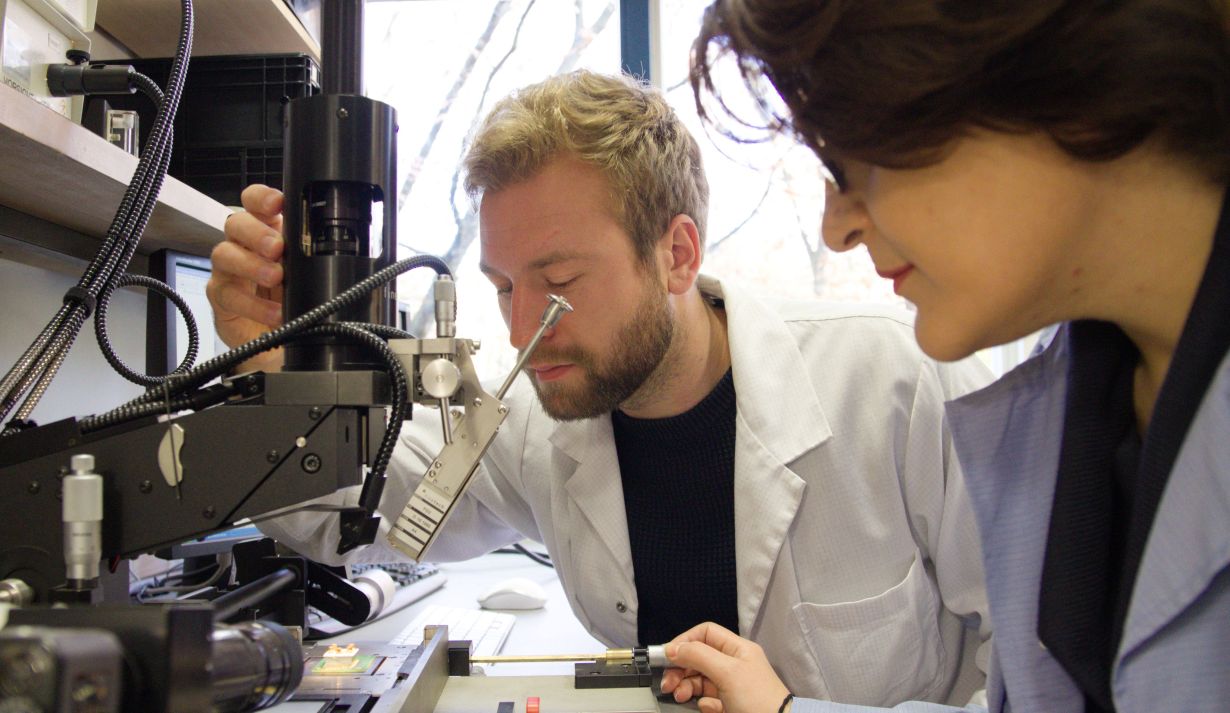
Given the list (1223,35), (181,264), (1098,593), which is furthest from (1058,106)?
(181,264)

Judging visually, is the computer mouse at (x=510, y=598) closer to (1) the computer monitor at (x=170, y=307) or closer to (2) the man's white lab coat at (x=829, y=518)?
(2) the man's white lab coat at (x=829, y=518)

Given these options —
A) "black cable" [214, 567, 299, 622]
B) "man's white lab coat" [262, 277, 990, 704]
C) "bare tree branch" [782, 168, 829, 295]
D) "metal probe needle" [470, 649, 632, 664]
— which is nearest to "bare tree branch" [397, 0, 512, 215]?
"bare tree branch" [782, 168, 829, 295]

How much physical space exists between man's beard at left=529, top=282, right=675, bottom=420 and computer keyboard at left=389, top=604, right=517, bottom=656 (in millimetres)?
425

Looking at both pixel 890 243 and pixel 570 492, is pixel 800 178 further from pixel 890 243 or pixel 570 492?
pixel 890 243

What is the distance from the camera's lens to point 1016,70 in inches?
22.2

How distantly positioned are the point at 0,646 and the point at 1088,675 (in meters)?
0.82

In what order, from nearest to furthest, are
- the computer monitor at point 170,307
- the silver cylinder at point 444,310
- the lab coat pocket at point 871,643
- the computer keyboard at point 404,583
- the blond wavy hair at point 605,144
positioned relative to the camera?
the silver cylinder at point 444,310 < the lab coat pocket at point 871,643 < the blond wavy hair at point 605,144 < the computer monitor at point 170,307 < the computer keyboard at point 404,583

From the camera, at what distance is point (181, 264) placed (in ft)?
→ 4.52

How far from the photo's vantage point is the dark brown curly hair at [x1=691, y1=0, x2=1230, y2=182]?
54 cm

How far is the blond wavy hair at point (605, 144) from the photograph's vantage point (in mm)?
1215

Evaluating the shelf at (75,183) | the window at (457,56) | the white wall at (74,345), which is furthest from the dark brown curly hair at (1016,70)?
the window at (457,56)

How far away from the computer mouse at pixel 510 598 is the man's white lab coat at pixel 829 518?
352 millimetres

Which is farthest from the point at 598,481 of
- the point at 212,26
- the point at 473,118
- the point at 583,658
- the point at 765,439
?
the point at 473,118

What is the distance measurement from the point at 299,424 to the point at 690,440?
30.6 inches
